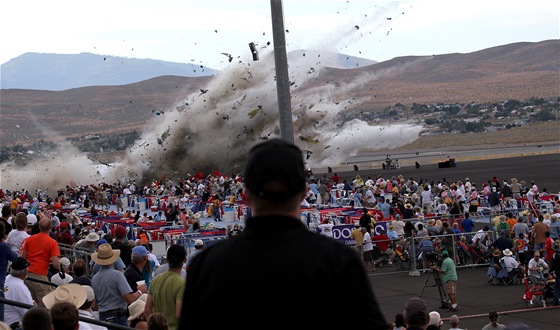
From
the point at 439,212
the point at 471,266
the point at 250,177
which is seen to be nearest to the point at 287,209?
the point at 250,177

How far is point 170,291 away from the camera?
797 centimetres

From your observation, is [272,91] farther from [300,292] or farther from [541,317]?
[300,292]

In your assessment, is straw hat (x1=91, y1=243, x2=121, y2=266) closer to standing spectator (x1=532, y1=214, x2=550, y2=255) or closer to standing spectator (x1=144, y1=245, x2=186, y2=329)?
standing spectator (x1=144, y1=245, x2=186, y2=329)

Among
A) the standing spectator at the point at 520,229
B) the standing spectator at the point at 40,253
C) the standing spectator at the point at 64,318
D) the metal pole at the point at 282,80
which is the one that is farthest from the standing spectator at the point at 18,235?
the standing spectator at the point at 520,229

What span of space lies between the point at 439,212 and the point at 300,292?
30401 millimetres

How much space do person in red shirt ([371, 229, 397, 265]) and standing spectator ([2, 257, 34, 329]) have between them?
49.2 ft

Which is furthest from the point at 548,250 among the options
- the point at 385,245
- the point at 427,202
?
the point at 427,202

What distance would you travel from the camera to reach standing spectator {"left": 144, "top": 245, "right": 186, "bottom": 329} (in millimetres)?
7957

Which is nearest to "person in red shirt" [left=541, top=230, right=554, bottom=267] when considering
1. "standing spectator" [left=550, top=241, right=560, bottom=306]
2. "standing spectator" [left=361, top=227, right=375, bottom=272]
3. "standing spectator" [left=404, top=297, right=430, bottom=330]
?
"standing spectator" [left=550, top=241, right=560, bottom=306]

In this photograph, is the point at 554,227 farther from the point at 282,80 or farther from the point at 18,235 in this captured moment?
the point at 282,80

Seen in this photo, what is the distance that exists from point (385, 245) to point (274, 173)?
831 inches

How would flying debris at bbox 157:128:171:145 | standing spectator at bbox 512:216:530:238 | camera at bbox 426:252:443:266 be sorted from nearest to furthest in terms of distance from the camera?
1. camera at bbox 426:252:443:266
2. standing spectator at bbox 512:216:530:238
3. flying debris at bbox 157:128:171:145

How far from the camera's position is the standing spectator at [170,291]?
26.1ft

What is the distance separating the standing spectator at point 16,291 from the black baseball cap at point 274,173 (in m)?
6.81
